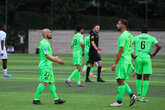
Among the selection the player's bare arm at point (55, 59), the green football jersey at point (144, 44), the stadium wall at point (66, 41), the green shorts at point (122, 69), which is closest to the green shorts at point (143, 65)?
the green football jersey at point (144, 44)

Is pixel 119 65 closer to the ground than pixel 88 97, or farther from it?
farther from it

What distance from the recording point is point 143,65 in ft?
38.5

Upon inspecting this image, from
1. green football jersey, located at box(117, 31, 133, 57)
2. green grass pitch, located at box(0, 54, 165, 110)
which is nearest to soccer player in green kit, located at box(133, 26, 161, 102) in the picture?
green grass pitch, located at box(0, 54, 165, 110)

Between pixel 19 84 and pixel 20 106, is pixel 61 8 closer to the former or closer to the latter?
pixel 19 84

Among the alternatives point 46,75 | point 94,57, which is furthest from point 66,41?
point 46,75

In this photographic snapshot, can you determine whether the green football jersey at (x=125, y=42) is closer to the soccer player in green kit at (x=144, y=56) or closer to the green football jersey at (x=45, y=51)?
the soccer player in green kit at (x=144, y=56)

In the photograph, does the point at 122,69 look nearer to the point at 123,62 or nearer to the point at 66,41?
the point at 123,62

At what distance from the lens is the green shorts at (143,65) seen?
460 inches

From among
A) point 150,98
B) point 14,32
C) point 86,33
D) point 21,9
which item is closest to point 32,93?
point 150,98

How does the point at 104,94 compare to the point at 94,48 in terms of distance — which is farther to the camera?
the point at 94,48

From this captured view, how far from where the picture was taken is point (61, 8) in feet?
152

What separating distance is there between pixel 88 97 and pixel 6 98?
2.23 metres

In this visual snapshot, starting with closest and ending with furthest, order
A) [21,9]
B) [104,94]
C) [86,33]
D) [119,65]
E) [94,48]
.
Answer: [119,65]
[104,94]
[94,48]
[86,33]
[21,9]

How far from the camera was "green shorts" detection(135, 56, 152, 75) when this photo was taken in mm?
11674
